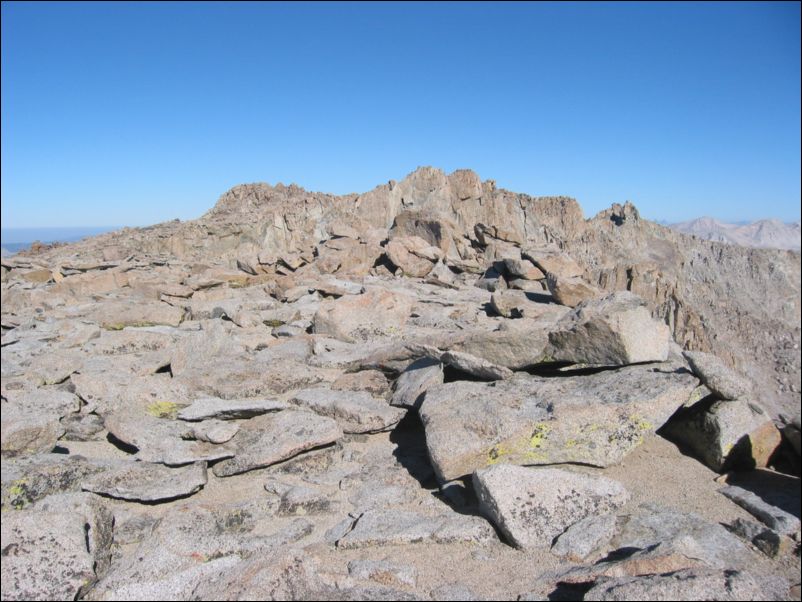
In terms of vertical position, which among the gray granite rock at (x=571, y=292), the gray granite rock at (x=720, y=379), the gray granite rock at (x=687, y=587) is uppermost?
the gray granite rock at (x=571, y=292)

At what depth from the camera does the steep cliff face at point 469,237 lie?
83.2 ft

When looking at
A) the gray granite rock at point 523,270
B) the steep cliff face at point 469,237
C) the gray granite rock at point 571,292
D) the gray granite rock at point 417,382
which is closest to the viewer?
the gray granite rock at point 417,382

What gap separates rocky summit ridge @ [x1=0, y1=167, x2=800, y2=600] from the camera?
434 cm

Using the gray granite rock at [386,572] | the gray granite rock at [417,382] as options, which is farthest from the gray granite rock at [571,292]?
the gray granite rock at [386,572]

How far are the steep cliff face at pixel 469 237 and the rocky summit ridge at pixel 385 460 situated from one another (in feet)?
38.7

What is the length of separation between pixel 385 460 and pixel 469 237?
67.7ft

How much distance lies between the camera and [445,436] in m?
6.16

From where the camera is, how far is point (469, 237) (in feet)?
87.1

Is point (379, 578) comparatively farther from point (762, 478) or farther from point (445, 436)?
point (762, 478)

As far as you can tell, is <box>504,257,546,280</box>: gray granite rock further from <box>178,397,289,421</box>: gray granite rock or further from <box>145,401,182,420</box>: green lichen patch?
<box>145,401,182,420</box>: green lichen patch

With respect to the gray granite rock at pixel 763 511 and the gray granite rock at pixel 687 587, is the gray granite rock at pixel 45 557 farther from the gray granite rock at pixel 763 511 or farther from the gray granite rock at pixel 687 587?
the gray granite rock at pixel 763 511

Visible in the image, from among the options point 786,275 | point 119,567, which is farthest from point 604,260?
point 119,567

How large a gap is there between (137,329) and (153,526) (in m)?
7.61

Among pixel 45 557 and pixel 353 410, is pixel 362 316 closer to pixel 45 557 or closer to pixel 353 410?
pixel 353 410
